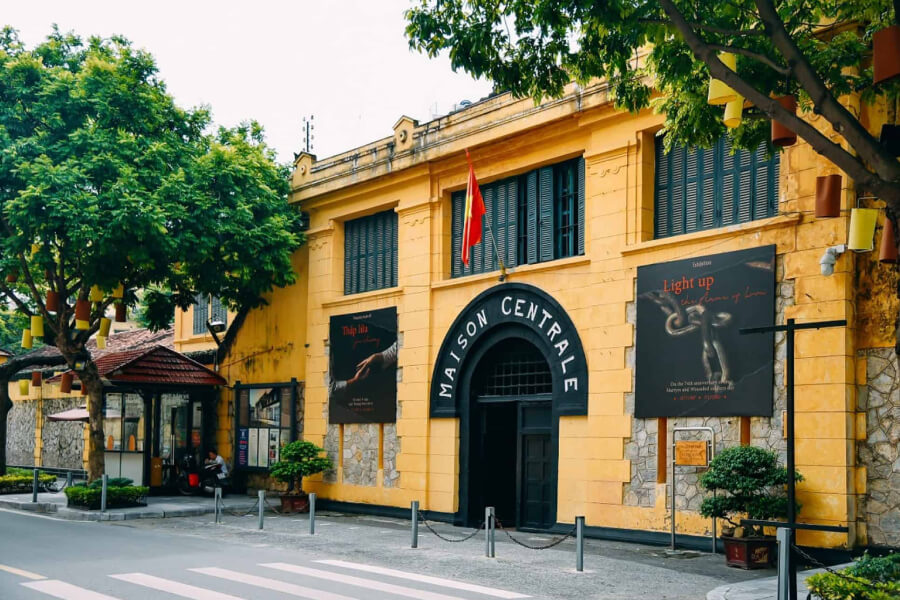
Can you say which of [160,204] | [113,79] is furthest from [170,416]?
[113,79]

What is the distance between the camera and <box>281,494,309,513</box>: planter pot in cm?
2369

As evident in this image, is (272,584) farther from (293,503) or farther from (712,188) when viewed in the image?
(293,503)

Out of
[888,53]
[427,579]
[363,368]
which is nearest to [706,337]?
[427,579]

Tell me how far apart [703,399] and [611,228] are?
3.82 metres

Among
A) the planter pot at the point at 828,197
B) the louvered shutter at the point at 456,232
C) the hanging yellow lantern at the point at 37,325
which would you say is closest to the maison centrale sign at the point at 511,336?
the louvered shutter at the point at 456,232

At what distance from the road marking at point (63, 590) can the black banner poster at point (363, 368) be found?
37.6 feet

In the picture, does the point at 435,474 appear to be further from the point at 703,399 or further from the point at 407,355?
the point at 703,399

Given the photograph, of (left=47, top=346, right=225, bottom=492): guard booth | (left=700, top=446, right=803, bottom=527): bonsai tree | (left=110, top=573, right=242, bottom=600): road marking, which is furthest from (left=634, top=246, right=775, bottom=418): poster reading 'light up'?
(left=47, top=346, right=225, bottom=492): guard booth

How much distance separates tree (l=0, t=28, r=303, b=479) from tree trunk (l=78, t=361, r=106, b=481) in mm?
34

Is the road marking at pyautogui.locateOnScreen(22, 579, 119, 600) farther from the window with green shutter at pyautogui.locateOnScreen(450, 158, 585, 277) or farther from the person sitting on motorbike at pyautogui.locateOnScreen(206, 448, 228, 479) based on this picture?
the person sitting on motorbike at pyautogui.locateOnScreen(206, 448, 228, 479)

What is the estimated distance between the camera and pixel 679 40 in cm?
1213

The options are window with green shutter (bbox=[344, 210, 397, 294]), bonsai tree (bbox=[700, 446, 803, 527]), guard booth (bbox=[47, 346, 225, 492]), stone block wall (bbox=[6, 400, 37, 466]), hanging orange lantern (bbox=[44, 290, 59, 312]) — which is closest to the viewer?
bonsai tree (bbox=[700, 446, 803, 527])

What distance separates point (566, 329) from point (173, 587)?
31.6 feet

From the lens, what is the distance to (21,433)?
4106cm
